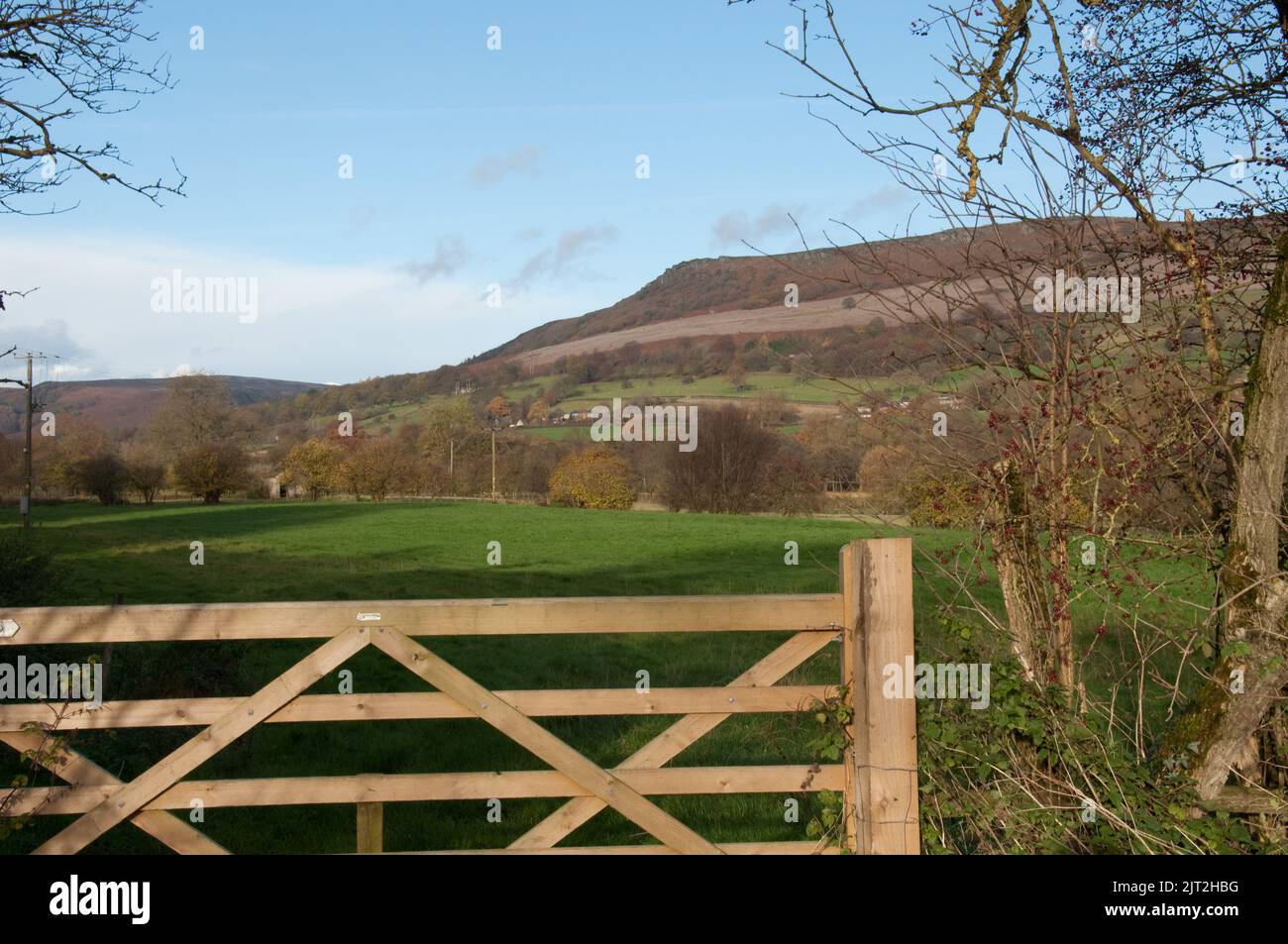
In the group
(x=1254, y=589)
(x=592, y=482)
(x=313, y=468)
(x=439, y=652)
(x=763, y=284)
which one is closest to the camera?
(x=1254, y=589)

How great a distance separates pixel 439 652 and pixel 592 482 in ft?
156

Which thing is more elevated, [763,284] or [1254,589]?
[763,284]

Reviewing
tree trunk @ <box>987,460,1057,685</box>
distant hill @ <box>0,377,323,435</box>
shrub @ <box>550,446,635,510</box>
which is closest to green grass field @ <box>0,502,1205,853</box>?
tree trunk @ <box>987,460,1057,685</box>

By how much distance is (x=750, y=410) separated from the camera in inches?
2351

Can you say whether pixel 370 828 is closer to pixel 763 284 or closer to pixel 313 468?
pixel 763 284

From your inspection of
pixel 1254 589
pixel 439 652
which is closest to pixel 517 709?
pixel 1254 589

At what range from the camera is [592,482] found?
207 ft

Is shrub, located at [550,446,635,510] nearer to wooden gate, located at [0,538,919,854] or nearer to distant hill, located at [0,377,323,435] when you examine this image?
distant hill, located at [0,377,323,435]

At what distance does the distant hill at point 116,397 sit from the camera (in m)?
76.4

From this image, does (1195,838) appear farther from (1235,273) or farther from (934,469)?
(1235,273)
